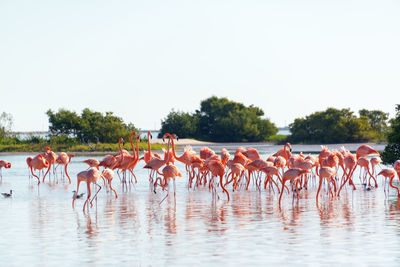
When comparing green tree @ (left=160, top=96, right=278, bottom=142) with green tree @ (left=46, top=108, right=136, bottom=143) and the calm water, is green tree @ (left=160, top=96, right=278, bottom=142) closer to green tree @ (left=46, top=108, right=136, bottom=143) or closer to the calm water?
green tree @ (left=46, top=108, right=136, bottom=143)

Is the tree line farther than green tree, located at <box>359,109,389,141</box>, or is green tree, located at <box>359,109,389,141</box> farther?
green tree, located at <box>359,109,389,141</box>

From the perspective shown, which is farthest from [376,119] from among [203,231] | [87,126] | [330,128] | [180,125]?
[203,231]

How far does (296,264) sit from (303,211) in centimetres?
518

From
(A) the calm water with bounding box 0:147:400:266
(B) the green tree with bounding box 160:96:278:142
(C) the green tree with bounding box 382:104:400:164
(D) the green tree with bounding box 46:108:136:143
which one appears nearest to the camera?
(A) the calm water with bounding box 0:147:400:266

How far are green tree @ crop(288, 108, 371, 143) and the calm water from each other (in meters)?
38.6

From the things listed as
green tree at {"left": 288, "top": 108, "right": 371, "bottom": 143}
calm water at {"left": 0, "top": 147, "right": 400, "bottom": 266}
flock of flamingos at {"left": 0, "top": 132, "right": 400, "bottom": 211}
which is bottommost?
calm water at {"left": 0, "top": 147, "right": 400, "bottom": 266}

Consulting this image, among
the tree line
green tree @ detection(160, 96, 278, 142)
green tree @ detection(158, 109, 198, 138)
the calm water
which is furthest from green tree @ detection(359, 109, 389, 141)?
the calm water

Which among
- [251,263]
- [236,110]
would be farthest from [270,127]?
[251,263]

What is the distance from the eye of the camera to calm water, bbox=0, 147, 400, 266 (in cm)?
904

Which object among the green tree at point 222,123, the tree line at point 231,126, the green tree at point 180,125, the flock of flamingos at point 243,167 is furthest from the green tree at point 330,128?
the flock of flamingos at point 243,167

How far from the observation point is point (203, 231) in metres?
11.2

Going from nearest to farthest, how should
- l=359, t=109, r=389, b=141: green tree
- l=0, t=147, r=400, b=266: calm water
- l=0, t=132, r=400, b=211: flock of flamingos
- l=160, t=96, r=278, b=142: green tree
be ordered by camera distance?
l=0, t=147, r=400, b=266: calm water → l=0, t=132, r=400, b=211: flock of flamingos → l=359, t=109, r=389, b=141: green tree → l=160, t=96, r=278, b=142: green tree

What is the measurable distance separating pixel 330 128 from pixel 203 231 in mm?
45403

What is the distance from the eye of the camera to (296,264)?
8.51 metres
